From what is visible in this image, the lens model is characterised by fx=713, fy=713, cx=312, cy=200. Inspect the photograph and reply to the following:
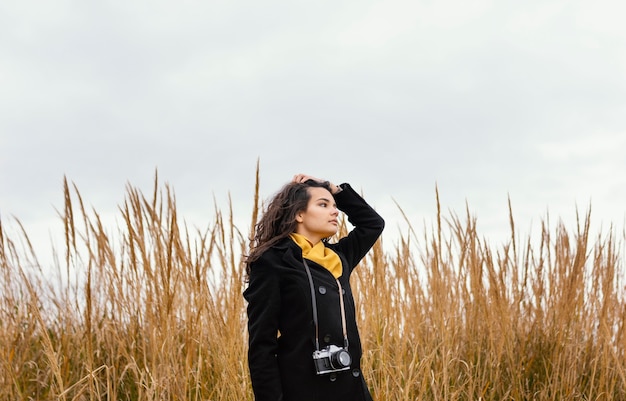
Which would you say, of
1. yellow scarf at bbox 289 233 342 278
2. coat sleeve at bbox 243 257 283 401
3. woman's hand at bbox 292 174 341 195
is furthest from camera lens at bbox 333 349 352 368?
woman's hand at bbox 292 174 341 195

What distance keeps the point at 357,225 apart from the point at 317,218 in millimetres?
301

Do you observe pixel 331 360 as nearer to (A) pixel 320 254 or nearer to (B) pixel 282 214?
(A) pixel 320 254

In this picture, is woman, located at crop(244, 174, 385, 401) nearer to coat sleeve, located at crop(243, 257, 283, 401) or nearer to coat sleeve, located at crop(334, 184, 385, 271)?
coat sleeve, located at crop(243, 257, 283, 401)

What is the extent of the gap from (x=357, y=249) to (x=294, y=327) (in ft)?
1.53

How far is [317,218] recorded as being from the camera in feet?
7.09

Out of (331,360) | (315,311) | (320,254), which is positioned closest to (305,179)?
(320,254)

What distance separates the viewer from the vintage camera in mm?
1964

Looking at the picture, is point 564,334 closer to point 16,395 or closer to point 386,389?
point 386,389

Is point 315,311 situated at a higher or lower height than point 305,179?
lower

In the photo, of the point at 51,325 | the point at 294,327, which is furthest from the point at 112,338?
the point at 294,327

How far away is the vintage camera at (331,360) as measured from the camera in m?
1.96

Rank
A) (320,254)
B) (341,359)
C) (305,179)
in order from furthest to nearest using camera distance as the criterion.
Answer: (305,179) → (320,254) → (341,359)

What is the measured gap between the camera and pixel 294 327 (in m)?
2.02

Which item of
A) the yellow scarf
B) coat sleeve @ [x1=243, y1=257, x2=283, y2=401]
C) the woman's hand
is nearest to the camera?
coat sleeve @ [x1=243, y1=257, x2=283, y2=401]
